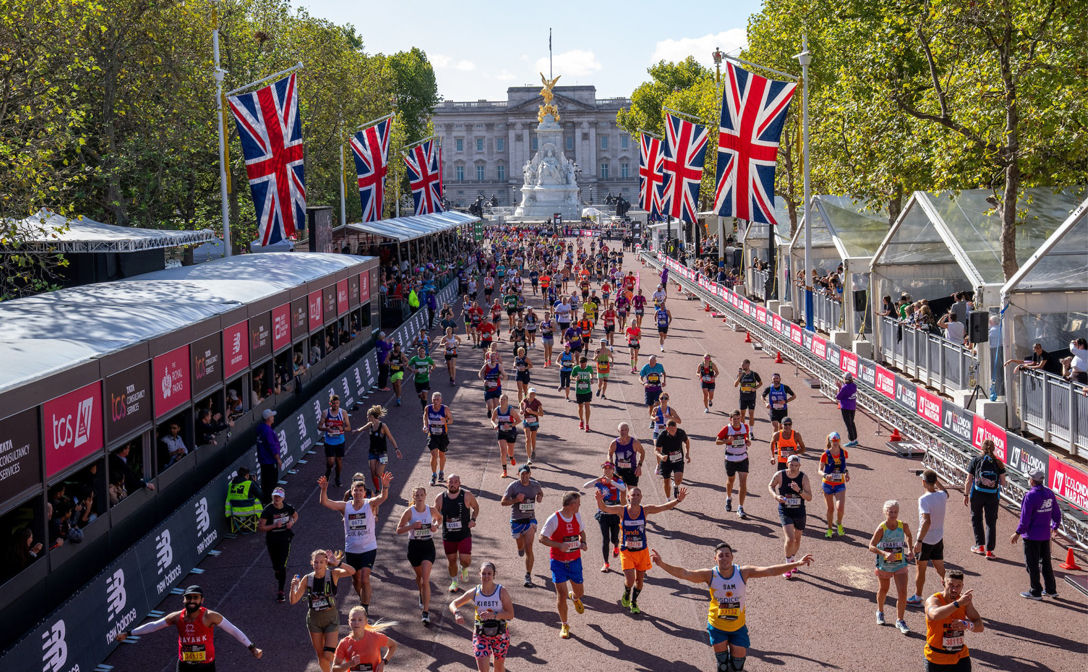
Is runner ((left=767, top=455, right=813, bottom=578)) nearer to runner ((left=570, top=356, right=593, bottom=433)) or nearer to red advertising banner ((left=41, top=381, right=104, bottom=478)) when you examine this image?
runner ((left=570, top=356, right=593, bottom=433))

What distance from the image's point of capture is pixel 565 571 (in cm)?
1185

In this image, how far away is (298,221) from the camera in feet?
86.7

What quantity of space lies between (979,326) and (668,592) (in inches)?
393

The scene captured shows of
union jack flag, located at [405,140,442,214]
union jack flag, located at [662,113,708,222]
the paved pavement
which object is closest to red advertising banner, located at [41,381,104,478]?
the paved pavement

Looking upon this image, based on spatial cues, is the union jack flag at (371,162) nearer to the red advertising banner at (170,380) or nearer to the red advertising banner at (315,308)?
the red advertising banner at (315,308)

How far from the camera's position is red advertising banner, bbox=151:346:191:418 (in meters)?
14.7

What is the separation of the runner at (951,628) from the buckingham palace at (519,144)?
Result: 15576 centimetres

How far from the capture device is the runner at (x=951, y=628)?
938 centimetres

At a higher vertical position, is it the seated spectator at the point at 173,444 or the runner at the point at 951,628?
the seated spectator at the point at 173,444

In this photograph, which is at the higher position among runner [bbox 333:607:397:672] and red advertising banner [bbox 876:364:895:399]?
red advertising banner [bbox 876:364:895:399]

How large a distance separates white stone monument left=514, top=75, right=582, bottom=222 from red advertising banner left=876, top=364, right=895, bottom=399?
4226 inches

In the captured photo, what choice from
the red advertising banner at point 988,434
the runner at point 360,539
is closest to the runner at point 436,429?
the runner at point 360,539

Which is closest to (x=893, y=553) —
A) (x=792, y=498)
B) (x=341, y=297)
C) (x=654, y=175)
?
(x=792, y=498)

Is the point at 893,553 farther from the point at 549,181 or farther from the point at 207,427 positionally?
the point at 549,181
